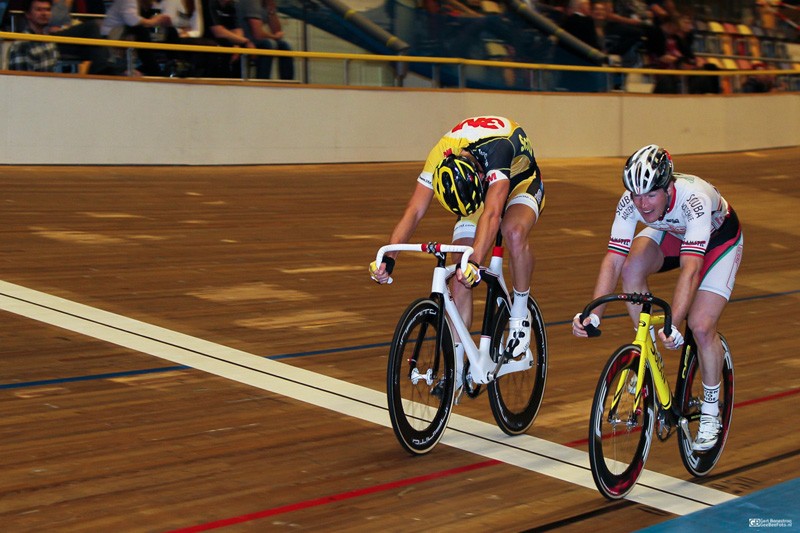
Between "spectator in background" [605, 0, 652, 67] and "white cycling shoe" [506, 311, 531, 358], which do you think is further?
"spectator in background" [605, 0, 652, 67]

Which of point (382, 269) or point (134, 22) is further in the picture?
point (134, 22)

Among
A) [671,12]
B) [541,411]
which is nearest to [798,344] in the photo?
[541,411]

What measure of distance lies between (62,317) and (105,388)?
1.18m

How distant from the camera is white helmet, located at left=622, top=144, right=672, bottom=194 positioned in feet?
11.4

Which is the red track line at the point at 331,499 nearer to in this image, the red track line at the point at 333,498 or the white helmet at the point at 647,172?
the red track line at the point at 333,498

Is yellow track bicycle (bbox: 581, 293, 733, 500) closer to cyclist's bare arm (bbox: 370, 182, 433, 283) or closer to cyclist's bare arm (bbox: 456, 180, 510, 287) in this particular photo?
cyclist's bare arm (bbox: 456, 180, 510, 287)

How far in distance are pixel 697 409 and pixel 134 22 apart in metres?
6.69

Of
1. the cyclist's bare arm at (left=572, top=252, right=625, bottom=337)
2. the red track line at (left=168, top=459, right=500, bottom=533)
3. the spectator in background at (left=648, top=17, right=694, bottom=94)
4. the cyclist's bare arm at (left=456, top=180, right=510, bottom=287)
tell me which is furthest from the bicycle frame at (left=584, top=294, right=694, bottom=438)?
the spectator in background at (left=648, top=17, right=694, bottom=94)

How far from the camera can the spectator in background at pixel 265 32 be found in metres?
10.1

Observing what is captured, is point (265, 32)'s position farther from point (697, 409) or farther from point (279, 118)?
point (697, 409)

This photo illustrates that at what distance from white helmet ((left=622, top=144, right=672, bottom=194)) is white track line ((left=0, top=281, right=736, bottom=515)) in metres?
1.04

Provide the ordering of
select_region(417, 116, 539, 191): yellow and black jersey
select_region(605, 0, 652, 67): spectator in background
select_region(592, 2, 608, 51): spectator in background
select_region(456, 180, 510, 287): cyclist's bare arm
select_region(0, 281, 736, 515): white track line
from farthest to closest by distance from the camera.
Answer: select_region(605, 0, 652, 67): spectator in background < select_region(592, 2, 608, 51): spectator in background < select_region(417, 116, 539, 191): yellow and black jersey < select_region(456, 180, 510, 287): cyclist's bare arm < select_region(0, 281, 736, 515): white track line

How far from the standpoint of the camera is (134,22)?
30.0 ft

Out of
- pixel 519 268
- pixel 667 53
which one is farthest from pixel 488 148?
pixel 667 53
